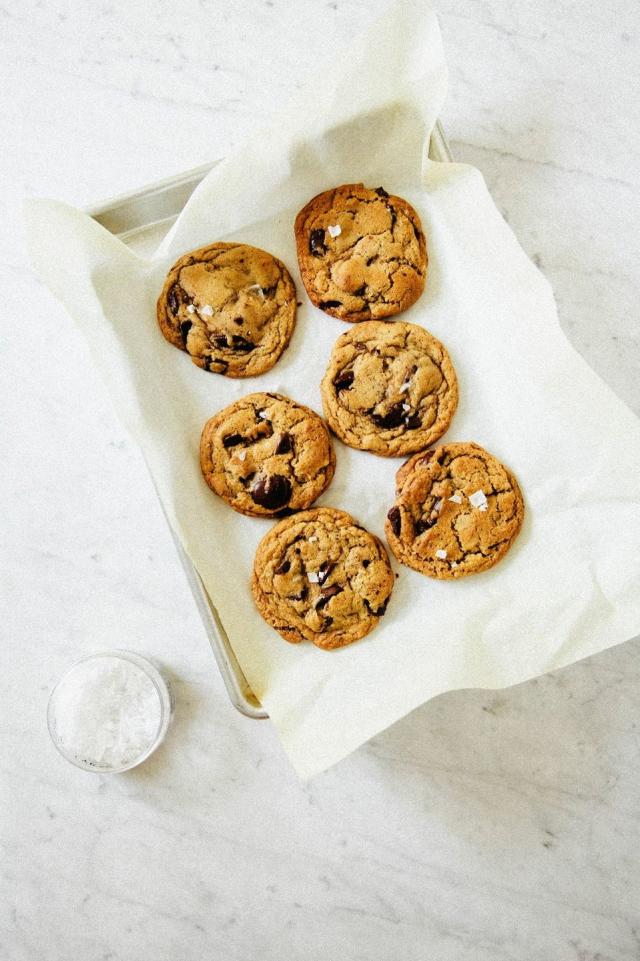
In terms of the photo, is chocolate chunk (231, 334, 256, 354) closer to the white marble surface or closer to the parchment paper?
the parchment paper

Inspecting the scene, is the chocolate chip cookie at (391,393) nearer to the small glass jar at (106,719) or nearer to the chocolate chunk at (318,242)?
the chocolate chunk at (318,242)

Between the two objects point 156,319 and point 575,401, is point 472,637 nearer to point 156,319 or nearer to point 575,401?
point 575,401

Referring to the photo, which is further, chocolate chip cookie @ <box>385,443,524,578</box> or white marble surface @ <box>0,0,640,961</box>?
white marble surface @ <box>0,0,640,961</box>

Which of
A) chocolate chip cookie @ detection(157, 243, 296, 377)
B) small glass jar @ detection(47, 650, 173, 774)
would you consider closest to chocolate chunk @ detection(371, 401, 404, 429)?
chocolate chip cookie @ detection(157, 243, 296, 377)

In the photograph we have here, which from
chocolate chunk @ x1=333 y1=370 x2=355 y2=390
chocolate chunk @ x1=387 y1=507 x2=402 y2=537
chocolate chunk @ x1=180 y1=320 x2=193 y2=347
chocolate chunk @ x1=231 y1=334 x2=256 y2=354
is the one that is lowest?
chocolate chunk @ x1=387 y1=507 x2=402 y2=537

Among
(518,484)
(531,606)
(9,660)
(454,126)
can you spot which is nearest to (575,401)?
(518,484)

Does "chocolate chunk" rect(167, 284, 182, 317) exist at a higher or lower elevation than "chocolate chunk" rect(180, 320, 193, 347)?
higher

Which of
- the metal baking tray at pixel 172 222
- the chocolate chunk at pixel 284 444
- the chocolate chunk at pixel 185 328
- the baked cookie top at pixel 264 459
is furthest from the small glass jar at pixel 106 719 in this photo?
the chocolate chunk at pixel 185 328

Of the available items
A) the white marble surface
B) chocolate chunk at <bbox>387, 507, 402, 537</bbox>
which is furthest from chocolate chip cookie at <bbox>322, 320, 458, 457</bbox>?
the white marble surface
